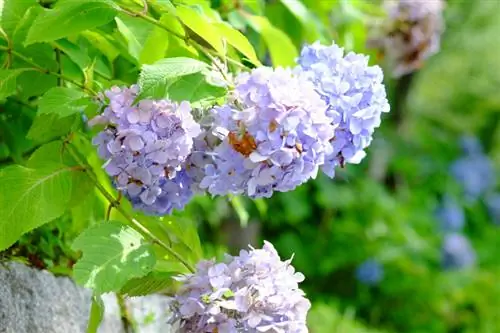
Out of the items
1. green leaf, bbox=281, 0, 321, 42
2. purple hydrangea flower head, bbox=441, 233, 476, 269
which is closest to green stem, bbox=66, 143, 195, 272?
green leaf, bbox=281, 0, 321, 42

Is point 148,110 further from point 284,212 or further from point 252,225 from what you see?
point 284,212

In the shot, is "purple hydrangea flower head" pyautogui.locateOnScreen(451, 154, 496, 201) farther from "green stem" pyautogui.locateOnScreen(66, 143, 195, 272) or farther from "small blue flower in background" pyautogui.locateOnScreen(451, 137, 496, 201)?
"green stem" pyautogui.locateOnScreen(66, 143, 195, 272)

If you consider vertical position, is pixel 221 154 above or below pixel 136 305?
above

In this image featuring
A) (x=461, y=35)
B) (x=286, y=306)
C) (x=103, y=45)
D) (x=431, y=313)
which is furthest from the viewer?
(x=461, y=35)

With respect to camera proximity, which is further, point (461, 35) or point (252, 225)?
point (461, 35)

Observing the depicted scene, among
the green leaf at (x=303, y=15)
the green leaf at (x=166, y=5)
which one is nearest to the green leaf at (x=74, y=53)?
the green leaf at (x=166, y=5)

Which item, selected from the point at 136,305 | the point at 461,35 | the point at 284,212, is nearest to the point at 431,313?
the point at 284,212

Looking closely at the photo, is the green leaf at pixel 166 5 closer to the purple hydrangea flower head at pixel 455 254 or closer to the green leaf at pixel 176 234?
the green leaf at pixel 176 234
